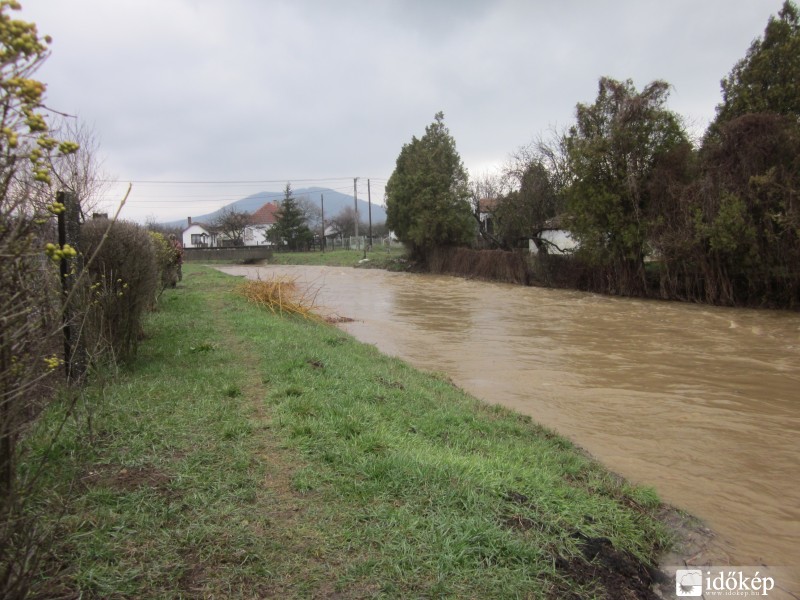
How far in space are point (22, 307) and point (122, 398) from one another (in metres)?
3.02

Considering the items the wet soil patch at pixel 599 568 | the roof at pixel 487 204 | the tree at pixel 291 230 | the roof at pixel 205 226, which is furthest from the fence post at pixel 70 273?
the roof at pixel 205 226

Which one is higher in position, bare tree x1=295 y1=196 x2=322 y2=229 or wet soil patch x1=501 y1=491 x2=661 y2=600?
bare tree x1=295 y1=196 x2=322 y2=229

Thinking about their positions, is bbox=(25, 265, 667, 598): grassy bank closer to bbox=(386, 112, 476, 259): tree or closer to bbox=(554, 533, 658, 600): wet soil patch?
bbox=(554, 533, 658, 600): wet soil patch

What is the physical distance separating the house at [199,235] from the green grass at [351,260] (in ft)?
81.0

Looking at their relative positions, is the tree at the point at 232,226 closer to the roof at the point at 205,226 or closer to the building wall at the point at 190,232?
the roof at the point at 205,226

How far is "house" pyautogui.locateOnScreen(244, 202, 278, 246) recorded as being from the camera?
77.8 m

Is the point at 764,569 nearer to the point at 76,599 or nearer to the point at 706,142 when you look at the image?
the point at 76,599

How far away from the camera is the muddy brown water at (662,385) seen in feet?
15.1

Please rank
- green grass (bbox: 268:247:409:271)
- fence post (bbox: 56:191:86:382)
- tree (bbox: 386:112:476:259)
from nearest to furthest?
fence post (bbox: 56:191:86:382), tree (bbox: 386:112:476:259), green grass (bbox: 268:247:409:271)

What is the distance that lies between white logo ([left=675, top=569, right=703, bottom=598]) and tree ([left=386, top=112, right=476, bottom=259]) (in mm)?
33510

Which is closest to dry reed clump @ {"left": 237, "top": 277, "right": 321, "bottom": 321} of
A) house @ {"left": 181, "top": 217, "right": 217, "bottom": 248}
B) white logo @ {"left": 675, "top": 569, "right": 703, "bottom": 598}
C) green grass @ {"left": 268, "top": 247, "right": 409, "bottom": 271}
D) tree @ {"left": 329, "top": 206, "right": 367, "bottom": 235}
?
white logo @ {"left": 675, "top": 569, "right": 703, "bottom": 598}

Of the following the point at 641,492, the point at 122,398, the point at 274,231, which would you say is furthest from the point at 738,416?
the point at 274,231

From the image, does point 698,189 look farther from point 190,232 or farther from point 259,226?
point 190,232

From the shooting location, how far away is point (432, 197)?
3712cm
